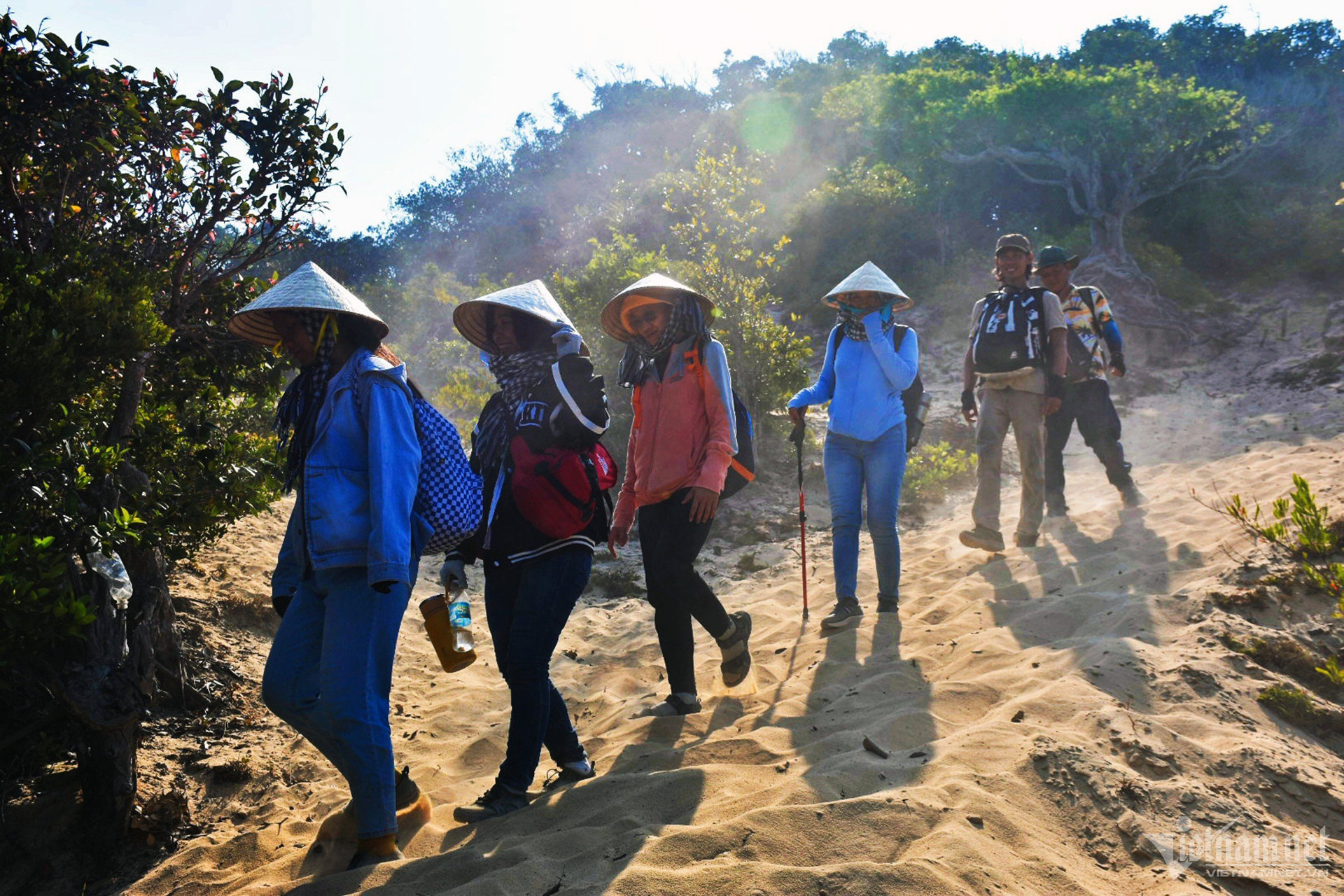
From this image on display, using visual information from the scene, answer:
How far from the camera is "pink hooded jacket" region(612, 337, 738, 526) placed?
377 cm

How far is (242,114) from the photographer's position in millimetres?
4227

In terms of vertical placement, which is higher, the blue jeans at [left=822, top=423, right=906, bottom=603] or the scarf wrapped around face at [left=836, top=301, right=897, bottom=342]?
the scarf wrapped around face at [left=836, top=301, right=897, bottom=342]

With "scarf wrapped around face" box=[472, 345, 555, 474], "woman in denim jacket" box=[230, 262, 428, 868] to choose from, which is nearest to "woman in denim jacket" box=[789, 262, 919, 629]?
"scarf wrapped around face" box=[472, 345, 555, 474]

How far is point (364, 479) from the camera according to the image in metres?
2.77

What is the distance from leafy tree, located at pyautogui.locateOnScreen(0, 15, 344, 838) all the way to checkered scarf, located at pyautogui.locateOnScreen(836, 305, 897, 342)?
2.87 meters

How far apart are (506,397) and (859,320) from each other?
8.20ft

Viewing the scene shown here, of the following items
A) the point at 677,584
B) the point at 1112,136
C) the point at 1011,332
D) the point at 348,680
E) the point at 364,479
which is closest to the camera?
the point at 348,680

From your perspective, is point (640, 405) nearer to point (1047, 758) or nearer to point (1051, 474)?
point (1047, 758)

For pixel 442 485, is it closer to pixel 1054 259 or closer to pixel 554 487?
pixel 554 487

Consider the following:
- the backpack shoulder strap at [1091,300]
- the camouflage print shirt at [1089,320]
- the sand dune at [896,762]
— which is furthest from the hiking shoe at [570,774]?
the backpack shoulder strap at [1091,300]

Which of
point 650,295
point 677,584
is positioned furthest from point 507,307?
point 677,584

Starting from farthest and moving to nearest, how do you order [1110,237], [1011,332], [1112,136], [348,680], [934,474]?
[1112,136] < [1110,237] < [934,474] < [1011,332] < [348,680]

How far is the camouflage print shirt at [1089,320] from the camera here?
7.01 meters

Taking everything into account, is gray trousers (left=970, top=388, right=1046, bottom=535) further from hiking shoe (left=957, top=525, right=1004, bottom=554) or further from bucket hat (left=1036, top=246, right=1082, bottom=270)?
bucket hat (left=1036, top=246, right=1082, bottom=270)
